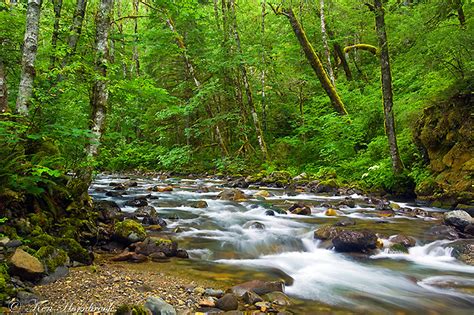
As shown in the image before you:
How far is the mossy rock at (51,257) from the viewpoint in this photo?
163 inches

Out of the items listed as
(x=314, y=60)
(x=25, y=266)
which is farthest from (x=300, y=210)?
(x=314, y=60)

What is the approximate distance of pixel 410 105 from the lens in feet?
40.8

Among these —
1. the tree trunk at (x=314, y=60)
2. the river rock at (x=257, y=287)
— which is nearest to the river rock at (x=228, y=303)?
the river rock at (x=257, y=287)

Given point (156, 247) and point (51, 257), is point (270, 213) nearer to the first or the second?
point (156, 247)

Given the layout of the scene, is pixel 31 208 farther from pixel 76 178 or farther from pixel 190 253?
pixel 190 253

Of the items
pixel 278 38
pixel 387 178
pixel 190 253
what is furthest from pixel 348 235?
pixel 278 38

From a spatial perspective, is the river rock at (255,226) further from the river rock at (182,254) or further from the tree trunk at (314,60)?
the tree trunk at (314,60)

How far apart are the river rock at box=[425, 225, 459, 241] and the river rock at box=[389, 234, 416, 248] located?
462 millimetres

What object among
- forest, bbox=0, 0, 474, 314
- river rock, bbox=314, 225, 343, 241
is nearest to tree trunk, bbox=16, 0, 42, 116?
forest, bbox=0, 0, 474, 314

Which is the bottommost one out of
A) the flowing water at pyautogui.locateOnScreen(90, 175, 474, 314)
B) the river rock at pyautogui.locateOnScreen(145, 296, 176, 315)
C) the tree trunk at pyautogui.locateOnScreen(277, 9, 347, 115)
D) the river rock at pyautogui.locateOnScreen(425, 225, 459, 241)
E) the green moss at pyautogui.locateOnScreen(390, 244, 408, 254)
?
the flowing water at pyautogui.locateOnScreen(90, 175, 474, 314)

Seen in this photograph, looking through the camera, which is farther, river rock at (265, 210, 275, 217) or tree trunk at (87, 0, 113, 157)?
river rock at (265, 210, 275, 217)

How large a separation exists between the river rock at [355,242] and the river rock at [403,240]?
20.9 inches

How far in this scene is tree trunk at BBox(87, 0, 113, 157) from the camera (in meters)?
7.07

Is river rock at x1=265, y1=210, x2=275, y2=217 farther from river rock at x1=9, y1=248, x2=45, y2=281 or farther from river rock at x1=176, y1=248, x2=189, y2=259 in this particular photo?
river rock at x1=9, y1=248, x2=45, y2=281
